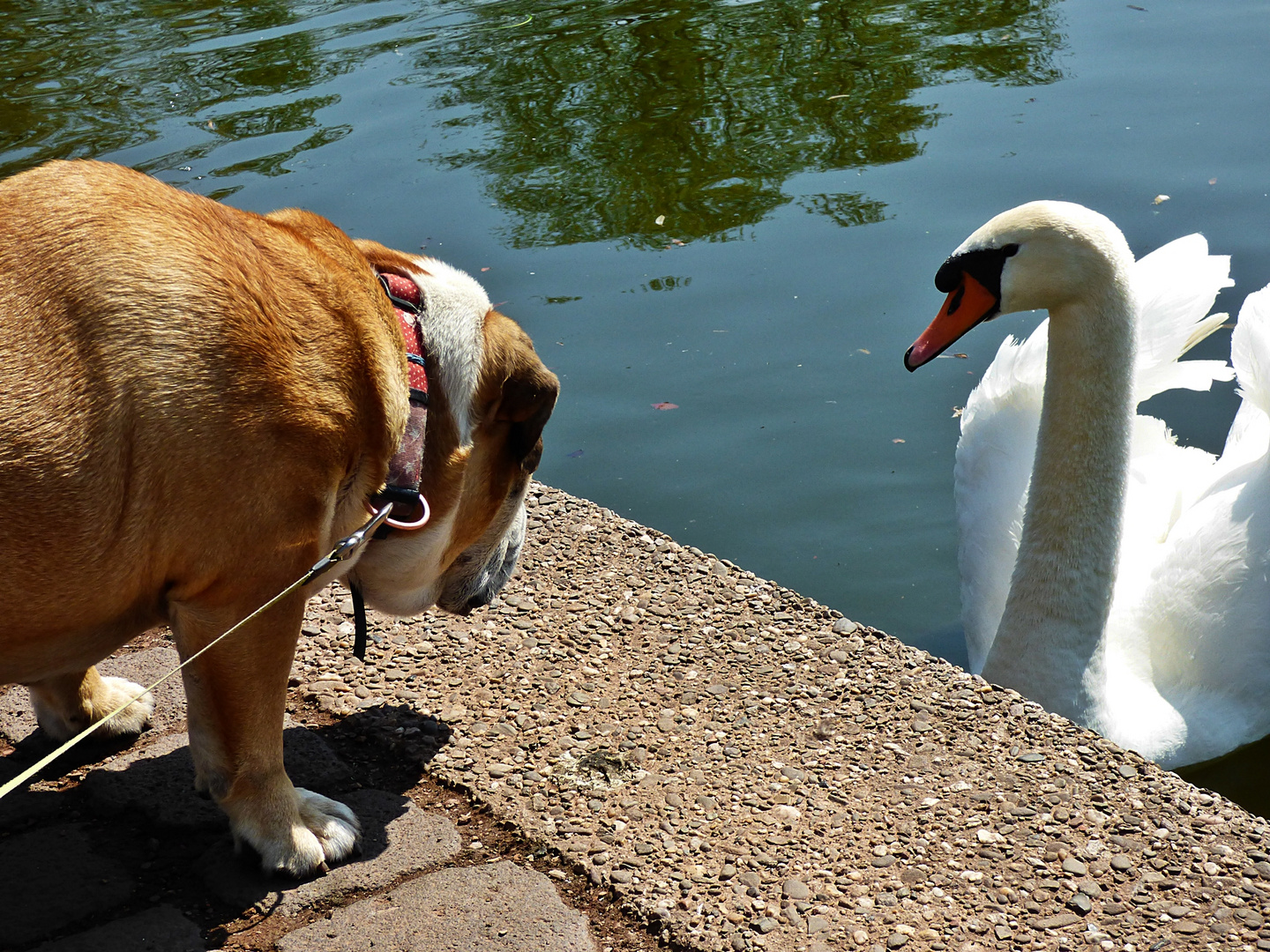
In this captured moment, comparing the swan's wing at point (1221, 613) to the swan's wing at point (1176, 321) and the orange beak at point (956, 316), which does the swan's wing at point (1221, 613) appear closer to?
the swan's wing at point (1176, 321)

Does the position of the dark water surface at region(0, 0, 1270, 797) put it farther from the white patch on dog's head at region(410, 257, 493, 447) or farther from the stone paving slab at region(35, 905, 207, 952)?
the stone paving slab at region(35, 905, 207, 952)

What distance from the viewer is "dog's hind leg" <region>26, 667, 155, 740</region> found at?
3287 millimetres

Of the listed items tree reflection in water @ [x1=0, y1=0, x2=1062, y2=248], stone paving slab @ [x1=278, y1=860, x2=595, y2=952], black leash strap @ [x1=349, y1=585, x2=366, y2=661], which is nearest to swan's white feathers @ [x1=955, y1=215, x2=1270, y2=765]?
stone paving slab @ [x1=278, y1=860, x2=595, y2=952]

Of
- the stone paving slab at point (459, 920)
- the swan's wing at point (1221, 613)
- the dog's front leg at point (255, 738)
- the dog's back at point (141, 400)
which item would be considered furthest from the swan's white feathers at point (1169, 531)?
the dog's back at point (141, 400)

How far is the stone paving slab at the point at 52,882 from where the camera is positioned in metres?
2.69

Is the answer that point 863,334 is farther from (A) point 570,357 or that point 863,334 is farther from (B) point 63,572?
(B) point 63,572

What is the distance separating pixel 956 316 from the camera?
4.71 meters

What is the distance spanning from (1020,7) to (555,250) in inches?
265

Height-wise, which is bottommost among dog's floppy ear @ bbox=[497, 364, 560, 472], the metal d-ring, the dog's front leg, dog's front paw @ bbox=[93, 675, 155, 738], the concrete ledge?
the concrete ledge

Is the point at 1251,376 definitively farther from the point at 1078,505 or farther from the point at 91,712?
the point at 91,712

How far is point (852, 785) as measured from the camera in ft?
10.5

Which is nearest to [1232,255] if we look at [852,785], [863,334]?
[863,334]

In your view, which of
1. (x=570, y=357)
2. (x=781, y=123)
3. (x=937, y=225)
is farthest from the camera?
(x=781, y=123)

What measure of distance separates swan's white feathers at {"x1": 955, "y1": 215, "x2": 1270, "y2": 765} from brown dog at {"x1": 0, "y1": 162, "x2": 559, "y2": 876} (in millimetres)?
2635
